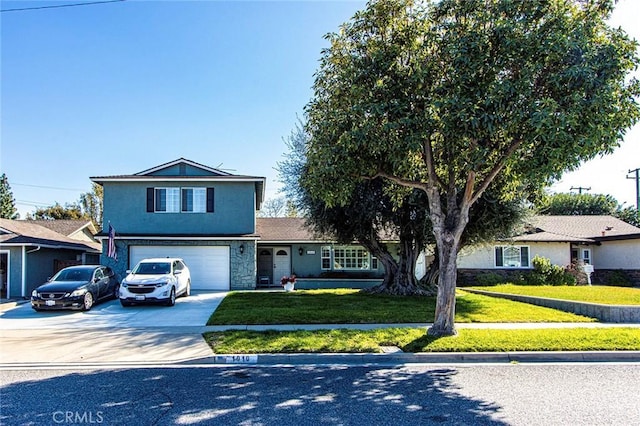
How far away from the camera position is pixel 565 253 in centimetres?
2711

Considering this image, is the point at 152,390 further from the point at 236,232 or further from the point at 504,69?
the point at 236,232

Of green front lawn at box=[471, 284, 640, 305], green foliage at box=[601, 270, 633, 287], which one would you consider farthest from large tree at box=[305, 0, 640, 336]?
green foliage at box=[601, 270, 633, 287]

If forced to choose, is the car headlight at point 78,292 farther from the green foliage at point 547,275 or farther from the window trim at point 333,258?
the green foliage at point 547,275

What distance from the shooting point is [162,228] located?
21078 millimetres

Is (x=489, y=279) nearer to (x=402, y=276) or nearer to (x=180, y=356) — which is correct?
(x=402, y=276)

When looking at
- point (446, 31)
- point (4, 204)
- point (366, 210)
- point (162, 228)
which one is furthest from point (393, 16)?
point (4, 204)

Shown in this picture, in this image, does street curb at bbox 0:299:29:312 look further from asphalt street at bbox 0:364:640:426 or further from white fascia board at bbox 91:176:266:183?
asphalt street at bbox 0:364:640:426

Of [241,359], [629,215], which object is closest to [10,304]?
[241,359]

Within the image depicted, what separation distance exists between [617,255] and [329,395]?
88.6 feet

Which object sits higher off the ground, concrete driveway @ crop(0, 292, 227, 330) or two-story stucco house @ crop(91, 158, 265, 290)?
two-story stucco house @ crop(91, 158, 265, 290)

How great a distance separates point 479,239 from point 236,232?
10854 millimetres

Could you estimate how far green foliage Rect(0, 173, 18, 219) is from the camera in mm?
48406

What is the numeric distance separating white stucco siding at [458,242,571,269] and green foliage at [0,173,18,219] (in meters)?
47.7

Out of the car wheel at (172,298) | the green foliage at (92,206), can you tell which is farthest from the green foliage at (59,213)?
the car wheel at (172,298)
